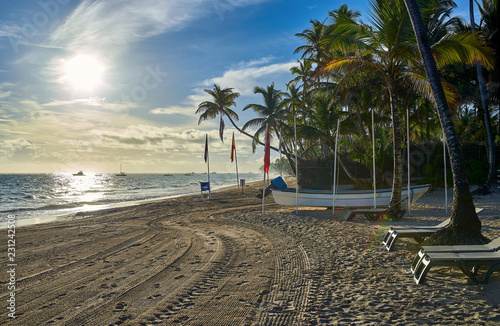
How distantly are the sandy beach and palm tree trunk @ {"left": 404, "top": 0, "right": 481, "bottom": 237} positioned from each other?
3.08 ft

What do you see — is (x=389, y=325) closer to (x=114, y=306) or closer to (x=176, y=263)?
(x=114, y=306)

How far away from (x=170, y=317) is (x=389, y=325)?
8.26 feet

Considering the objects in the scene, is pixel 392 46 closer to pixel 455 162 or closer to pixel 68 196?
pixel 455 162

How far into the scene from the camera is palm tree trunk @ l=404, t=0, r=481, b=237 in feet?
17.8

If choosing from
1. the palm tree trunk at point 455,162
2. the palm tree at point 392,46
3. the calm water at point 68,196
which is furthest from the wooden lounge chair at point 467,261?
the calm water at point 68,196

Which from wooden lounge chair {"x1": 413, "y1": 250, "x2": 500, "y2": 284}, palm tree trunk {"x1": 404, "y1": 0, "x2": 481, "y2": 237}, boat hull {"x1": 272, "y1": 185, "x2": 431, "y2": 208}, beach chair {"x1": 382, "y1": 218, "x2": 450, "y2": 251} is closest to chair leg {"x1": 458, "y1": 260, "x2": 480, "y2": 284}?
wooden lounge chair {"x1": 413, "y1": 250, "x2": 500, "y2": 284}

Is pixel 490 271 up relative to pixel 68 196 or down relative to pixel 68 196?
up

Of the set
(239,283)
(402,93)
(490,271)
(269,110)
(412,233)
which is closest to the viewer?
(490,271)

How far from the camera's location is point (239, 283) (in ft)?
15.4

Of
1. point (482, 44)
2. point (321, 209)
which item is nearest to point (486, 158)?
point (321, 209)

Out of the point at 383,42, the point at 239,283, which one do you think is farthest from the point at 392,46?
the point at 239,283

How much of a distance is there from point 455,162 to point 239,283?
4607mm

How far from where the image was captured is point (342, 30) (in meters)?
9.40

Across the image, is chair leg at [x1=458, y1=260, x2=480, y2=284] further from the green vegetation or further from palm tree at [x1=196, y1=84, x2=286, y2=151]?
palm tree at [x1=196, y1=84, x2=286, y2=151]
